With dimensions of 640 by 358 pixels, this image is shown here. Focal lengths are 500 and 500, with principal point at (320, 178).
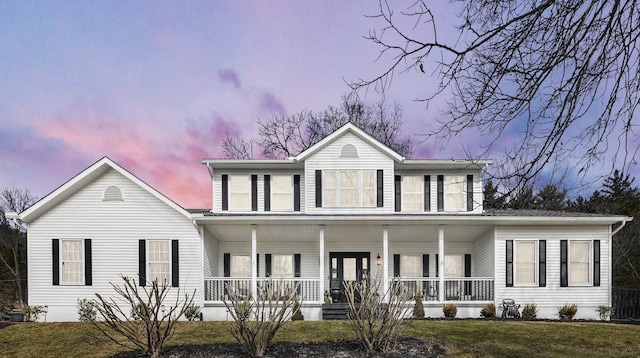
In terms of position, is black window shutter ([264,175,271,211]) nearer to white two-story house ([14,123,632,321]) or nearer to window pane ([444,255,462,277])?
white two-story house ([14,123,632,321])

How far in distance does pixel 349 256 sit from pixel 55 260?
34.1ft

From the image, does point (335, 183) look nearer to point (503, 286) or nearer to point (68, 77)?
point (503, 286)

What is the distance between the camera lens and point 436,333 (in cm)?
1197

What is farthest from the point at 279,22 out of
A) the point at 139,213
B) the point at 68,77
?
the point at 139,213

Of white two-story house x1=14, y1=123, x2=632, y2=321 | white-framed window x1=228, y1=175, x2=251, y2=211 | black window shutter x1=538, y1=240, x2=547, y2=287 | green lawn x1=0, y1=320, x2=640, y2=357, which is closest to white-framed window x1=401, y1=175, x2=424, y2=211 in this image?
white two-story house x1=14, y1=123, x2=632, y2=321

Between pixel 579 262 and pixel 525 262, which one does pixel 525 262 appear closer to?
pixel 525 262

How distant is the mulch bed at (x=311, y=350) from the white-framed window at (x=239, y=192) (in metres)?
8.12

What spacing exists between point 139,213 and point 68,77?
5.55 metres

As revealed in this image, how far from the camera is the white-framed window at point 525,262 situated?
16.8m

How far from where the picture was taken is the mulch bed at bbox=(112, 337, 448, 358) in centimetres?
923

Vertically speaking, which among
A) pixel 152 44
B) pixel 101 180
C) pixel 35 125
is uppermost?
pixel 152 44

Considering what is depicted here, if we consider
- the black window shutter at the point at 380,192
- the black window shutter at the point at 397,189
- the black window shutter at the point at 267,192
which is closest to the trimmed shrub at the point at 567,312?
the black window shutter at the point at 397,189

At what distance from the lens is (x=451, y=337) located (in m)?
11.5

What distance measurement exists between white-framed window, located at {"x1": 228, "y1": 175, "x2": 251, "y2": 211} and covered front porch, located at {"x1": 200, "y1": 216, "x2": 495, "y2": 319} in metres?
0.89
